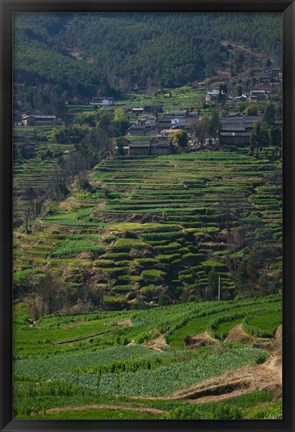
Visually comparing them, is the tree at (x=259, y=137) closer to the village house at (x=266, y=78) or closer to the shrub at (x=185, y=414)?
the village house at (x=266, y=78)

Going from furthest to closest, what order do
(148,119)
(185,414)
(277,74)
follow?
(148,119), (277,74), (185,414)

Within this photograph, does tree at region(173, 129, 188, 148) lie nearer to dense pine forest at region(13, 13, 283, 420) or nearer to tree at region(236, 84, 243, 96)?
dense pine forest at region(13, 13, 283, 420)

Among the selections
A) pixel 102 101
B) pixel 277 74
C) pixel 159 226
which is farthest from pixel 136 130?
pixel 277 74

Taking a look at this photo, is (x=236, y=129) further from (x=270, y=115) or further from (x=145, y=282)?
(x=145, y=282)

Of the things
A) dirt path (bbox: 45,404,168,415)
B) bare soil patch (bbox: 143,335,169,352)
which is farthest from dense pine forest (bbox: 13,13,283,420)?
dirt path (bbox: 45,404,168,415)

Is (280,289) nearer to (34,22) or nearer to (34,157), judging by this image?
(34,157)
